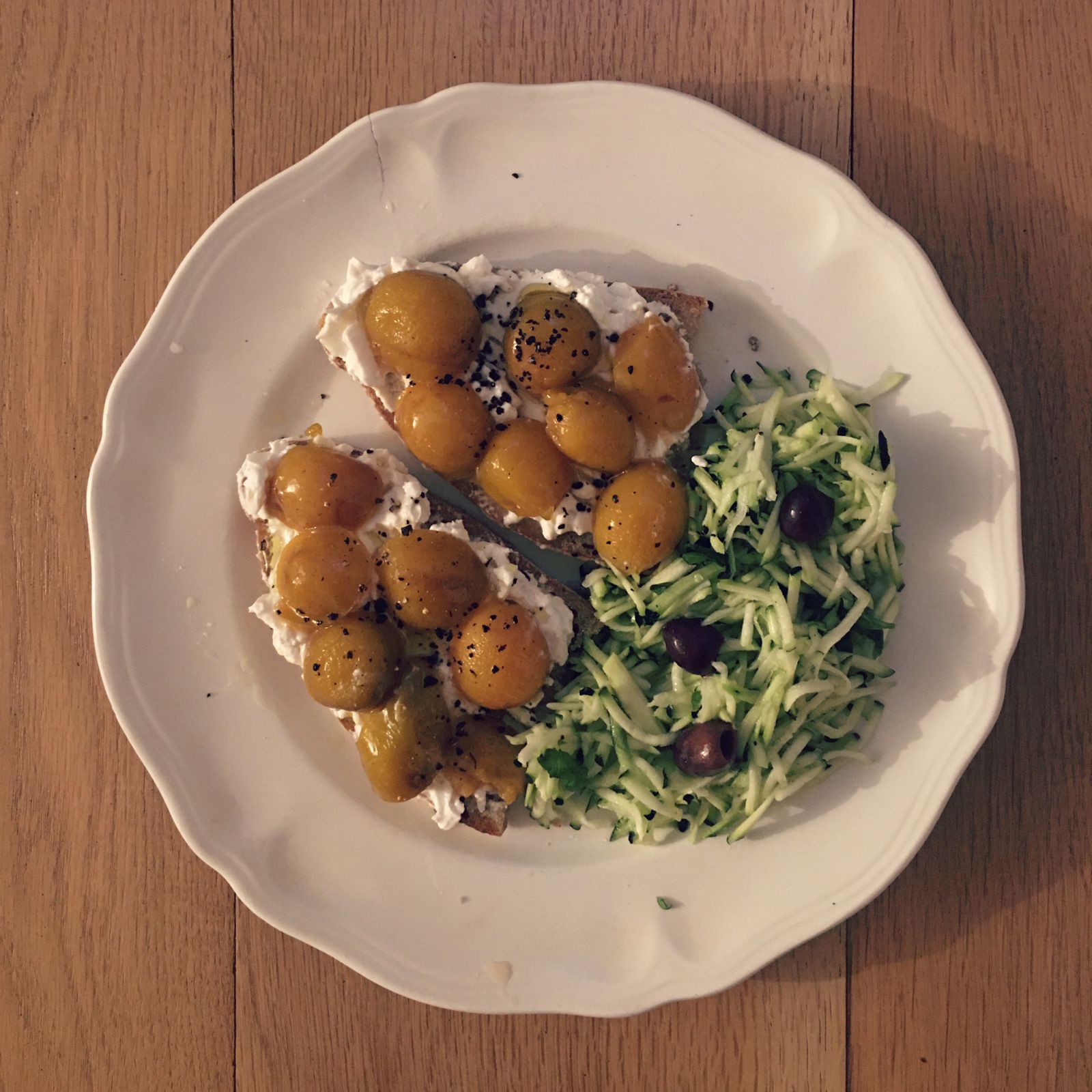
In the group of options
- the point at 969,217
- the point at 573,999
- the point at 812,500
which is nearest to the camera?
the point at 812,500

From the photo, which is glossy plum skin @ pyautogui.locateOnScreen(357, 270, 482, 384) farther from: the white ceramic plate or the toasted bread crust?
the toasted bread crust

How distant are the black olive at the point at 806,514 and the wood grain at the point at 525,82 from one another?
4.22 feet

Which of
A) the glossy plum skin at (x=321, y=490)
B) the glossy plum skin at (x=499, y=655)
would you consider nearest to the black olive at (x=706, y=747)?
the glossy plum skin at (x=499, y=655)

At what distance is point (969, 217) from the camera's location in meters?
3.12

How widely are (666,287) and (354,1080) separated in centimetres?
309

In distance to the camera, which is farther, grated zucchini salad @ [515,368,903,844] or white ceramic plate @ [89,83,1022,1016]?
white ceramic plate @ [89,83,1022,1016]

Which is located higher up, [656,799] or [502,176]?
[502,176]

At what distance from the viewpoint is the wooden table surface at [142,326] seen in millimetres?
3111


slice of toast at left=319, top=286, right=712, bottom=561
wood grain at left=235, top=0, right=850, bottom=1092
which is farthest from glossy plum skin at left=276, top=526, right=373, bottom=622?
wood grain at left=235, top=0, right=850, bottom=1092

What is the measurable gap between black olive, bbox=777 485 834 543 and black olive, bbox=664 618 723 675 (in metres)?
0.41

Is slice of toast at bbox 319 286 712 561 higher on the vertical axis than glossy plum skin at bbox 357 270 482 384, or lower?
lower

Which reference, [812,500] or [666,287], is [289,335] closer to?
[666,287]

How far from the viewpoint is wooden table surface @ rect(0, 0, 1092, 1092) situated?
122 inches

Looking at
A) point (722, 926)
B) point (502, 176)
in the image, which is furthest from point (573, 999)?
point (502, 176)
